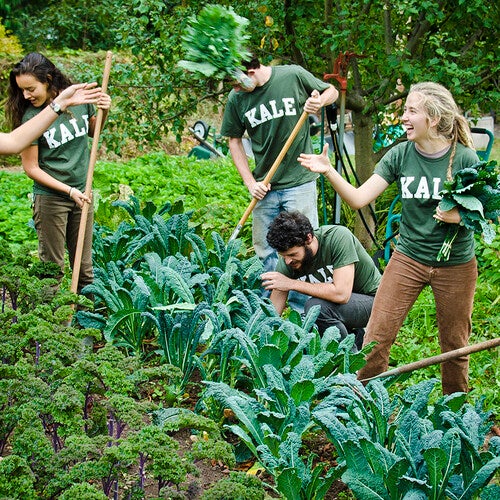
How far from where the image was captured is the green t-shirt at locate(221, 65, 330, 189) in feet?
18.3

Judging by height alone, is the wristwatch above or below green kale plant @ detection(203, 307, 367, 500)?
above

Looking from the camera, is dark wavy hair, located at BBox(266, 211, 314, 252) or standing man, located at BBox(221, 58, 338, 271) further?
standing man, located at BBox(221, 58, 338, 271)

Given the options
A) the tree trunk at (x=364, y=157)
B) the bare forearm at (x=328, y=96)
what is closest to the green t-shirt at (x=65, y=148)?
the bare forearm at (x=328, y=96)

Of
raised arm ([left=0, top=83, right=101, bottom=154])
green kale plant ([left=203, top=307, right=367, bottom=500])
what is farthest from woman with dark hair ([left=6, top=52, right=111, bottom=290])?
green kale plant ([left=203, top=307, right=367, bottom=500])

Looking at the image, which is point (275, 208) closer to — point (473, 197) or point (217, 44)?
point (217, 44)

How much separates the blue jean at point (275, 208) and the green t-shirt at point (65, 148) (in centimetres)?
127

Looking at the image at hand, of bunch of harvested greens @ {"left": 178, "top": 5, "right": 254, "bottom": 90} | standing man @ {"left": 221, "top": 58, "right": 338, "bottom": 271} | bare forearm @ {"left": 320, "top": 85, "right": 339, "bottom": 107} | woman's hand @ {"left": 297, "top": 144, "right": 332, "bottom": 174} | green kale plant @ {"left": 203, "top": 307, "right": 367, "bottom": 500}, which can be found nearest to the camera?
green kale plant @ {"left": 203, "top": 307, "right": 367, "bottom": 500}

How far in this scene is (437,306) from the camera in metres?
4.45

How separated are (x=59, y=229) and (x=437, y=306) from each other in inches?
97.2

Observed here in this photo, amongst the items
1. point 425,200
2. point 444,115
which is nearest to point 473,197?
point 425,200

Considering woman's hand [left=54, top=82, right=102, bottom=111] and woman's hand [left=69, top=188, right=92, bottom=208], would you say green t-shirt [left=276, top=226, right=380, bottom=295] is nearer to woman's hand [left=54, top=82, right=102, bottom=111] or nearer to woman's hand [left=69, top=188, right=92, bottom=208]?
woman's hand [left=69, top=188, right=92, bottom=208]

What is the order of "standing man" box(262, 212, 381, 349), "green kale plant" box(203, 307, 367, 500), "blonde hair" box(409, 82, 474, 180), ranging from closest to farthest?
"green kale plant" box(203, 307, 367, 500) → "blonde hair" box(409, 82, 474, 180) → "standing man" box(262, 212, 381, 349)

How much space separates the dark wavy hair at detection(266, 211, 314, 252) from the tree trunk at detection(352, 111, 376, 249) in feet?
8.30

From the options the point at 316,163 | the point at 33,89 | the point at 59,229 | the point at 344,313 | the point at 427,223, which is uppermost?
the point at 33,89
